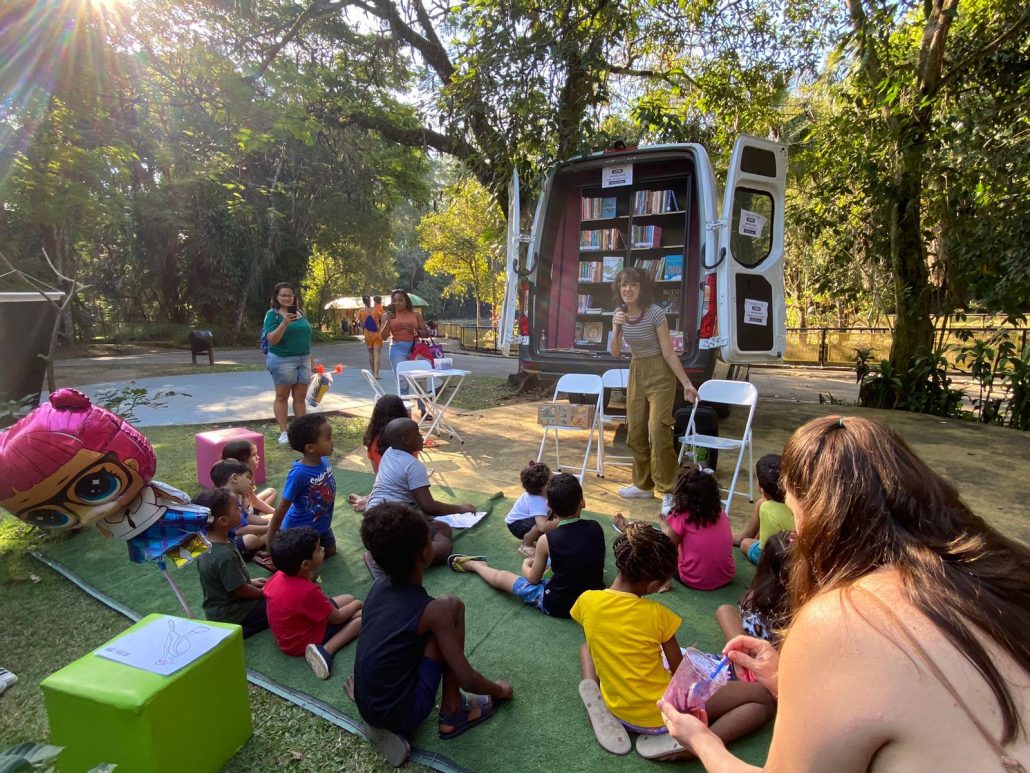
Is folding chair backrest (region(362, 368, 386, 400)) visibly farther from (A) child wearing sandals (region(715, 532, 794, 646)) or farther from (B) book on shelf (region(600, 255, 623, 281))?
(A) child wearing sandals (region(715, 532, 794, 646))

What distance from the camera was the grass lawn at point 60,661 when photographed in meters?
1.90

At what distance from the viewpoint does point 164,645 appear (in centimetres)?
183

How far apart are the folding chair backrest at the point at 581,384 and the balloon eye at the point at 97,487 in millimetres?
3476

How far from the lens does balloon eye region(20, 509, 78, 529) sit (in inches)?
82.6

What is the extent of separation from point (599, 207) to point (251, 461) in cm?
491

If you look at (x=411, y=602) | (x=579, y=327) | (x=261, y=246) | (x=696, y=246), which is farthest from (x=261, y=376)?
(x=261, y=246)

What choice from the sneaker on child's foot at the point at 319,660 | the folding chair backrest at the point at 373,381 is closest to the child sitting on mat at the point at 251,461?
the sneaker on child's foot at the point at 319,660

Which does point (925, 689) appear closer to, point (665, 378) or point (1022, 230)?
point (665, 378)

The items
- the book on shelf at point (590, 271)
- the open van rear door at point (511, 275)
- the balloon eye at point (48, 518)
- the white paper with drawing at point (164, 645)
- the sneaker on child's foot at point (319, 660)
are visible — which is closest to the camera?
the white paper with drawing at point (164, 645)

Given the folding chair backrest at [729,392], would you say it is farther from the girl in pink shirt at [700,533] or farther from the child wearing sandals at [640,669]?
the child wearing sandals at [640,669]

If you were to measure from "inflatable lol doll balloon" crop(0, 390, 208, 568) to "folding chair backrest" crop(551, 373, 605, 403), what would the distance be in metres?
3.27

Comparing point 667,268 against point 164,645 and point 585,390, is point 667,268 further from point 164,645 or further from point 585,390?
point 164,645

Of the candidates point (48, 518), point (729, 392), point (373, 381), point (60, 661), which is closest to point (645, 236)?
point (729, 392)

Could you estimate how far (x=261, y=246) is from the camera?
A: 20.0 m
